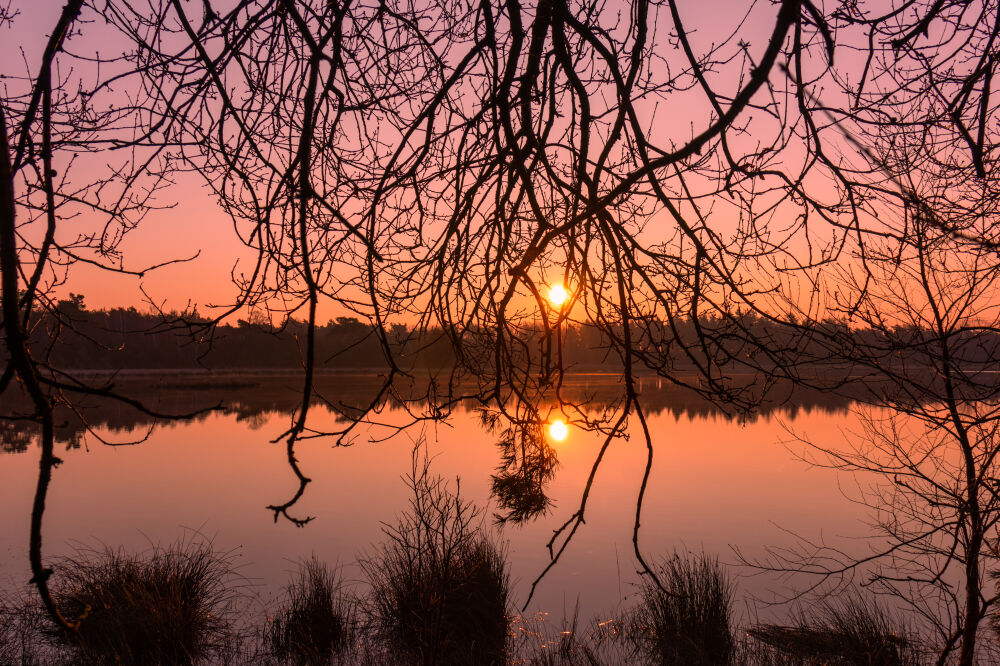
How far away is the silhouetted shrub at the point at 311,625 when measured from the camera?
7.56 meters

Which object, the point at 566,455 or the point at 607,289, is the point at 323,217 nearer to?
the point at 607,289

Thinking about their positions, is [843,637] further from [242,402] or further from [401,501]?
[242,402]

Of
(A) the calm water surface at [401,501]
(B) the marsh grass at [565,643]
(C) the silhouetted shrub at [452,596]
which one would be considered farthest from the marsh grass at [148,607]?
(B) the marsh grass at [565,643]

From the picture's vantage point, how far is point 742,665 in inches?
259

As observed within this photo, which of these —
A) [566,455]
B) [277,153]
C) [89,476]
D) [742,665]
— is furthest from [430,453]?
[277,153]

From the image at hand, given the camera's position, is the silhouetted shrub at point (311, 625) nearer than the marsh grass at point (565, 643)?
No

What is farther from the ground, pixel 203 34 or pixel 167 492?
pixel 203 34

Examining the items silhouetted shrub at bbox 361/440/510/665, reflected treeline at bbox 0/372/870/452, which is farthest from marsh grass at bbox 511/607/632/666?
reflected treeline at bbox 0/372/870/452

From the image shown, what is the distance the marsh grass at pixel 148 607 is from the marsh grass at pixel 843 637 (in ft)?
18.4

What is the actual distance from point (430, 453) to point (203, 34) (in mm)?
16432

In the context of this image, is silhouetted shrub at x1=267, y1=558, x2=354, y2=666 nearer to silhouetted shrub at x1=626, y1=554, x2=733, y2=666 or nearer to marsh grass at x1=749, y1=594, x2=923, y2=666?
silhouetted shrub at x1=626, y1=554, x2=733, y2=666

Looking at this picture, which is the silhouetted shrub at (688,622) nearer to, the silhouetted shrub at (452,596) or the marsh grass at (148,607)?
the silhouetted shrub at (452,596)

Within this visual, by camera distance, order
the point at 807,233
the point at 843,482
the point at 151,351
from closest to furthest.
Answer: the point at 807,233
the point at 843,482
the point at 151,351

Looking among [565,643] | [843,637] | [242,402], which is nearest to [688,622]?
[565,643]
